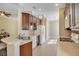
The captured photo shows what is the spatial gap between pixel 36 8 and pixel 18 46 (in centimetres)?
51

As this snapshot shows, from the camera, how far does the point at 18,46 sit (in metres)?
1.46

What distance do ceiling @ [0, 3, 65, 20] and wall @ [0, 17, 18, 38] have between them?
0.09m

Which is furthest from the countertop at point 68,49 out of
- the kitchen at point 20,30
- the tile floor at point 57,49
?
the kitchen at point 20,30

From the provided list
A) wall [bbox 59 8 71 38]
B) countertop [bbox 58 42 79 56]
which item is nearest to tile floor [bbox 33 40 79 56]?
countertop [bbox 58 42 79 56]

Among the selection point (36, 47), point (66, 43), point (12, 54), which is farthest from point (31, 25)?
point (66, 43)

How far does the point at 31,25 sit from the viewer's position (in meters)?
1.55

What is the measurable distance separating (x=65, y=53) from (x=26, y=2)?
0.75 m

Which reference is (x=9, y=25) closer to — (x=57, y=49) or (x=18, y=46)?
(x=18, y=46)

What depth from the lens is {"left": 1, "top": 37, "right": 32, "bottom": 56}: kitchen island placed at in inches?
55.9

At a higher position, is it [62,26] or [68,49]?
[62,26]

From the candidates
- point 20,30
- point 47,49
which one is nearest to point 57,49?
point 47,49

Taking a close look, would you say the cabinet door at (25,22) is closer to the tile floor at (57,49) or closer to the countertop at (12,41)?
the countertop at (12,41)

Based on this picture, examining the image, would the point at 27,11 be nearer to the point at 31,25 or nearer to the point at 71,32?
the point at 31,25

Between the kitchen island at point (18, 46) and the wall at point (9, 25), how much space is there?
0.08 metres
